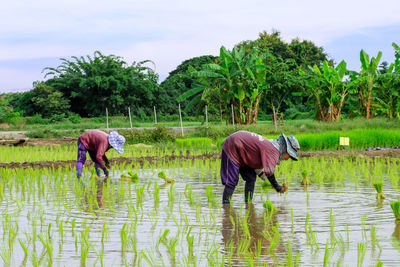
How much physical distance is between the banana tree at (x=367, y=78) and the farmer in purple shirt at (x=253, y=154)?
15822mm

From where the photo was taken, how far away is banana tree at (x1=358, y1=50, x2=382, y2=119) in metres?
20.6

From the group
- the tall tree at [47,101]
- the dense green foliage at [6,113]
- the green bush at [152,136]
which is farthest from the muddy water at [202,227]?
the tall tree at [47,101]

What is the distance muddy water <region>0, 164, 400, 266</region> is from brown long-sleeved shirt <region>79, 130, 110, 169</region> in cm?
83

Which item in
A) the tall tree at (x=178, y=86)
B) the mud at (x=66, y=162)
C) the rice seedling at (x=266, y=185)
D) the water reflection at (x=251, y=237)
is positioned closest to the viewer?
the water reflection at (x=251, y=237)

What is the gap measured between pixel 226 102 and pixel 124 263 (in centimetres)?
1807

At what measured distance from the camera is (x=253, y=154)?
5.49m

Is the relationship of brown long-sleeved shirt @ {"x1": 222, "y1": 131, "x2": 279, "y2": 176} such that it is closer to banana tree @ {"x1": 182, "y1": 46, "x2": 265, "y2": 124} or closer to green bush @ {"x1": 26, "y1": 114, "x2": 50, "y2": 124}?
banana tree @ {"x1": 182, "y1": 46, "x2": 265, "y2": 124}

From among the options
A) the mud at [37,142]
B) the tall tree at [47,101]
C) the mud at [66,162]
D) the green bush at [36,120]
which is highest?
the tall tree at [47,101]

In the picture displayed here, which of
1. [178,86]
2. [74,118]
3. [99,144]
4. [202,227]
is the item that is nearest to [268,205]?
A: [202,227]

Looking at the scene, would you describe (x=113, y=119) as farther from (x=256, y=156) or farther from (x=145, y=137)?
(x=256, y=156)

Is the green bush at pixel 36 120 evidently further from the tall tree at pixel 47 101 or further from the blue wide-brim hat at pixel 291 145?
the blue wide-brim hat at pixel 291 145

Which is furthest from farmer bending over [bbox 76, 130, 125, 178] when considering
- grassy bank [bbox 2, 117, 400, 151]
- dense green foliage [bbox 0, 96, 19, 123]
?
dense green foliage [bbox 0, 96, 19, 123]

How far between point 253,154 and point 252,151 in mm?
36

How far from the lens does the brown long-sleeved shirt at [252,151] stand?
17.4 feet
